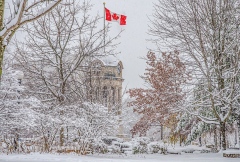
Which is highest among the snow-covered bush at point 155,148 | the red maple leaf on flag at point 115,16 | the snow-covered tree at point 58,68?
the red maple leaf on flag at point 115,16

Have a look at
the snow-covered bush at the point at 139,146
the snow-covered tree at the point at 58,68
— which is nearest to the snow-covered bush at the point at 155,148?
the snow-covered bush at the point at 139,146

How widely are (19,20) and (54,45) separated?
925 centimetres

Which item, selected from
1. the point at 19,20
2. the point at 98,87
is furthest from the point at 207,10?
the point at 19,20

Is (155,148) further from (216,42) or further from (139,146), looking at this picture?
(216,42)

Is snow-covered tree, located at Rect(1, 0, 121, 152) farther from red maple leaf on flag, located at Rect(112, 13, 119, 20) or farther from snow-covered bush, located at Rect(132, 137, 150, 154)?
red maple leaf on flag, located at Rect(112, 13, 119, 20)

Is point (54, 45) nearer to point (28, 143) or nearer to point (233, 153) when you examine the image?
point (28, 143)

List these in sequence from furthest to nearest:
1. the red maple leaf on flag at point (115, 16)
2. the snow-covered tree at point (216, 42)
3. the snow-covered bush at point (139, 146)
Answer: the red maple leaf on flag at point (115, 16), the snow-covered bush at point (139, 146), the snow-covered tree at point (216, 42)

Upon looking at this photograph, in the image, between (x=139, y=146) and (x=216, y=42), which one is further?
(x=139, y=146)

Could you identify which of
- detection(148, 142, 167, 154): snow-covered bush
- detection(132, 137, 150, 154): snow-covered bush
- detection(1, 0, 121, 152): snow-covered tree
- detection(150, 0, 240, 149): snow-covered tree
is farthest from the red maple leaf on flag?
detection(148, 142, 167, 154): snow-covered bush

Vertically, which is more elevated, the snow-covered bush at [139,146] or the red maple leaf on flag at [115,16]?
the red maple leaf on flag at [115,16]

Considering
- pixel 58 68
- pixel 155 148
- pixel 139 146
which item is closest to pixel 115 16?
pixel 58 68

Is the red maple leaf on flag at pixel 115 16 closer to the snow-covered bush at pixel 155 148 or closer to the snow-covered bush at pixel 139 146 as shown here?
the snow-covered bush at pixel 139 146

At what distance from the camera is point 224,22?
11.2 m

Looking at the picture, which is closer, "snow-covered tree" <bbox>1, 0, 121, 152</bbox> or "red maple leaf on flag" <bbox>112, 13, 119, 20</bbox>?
"snow-covered tree" <bbox>1, 0, 121, 152</bbox>
